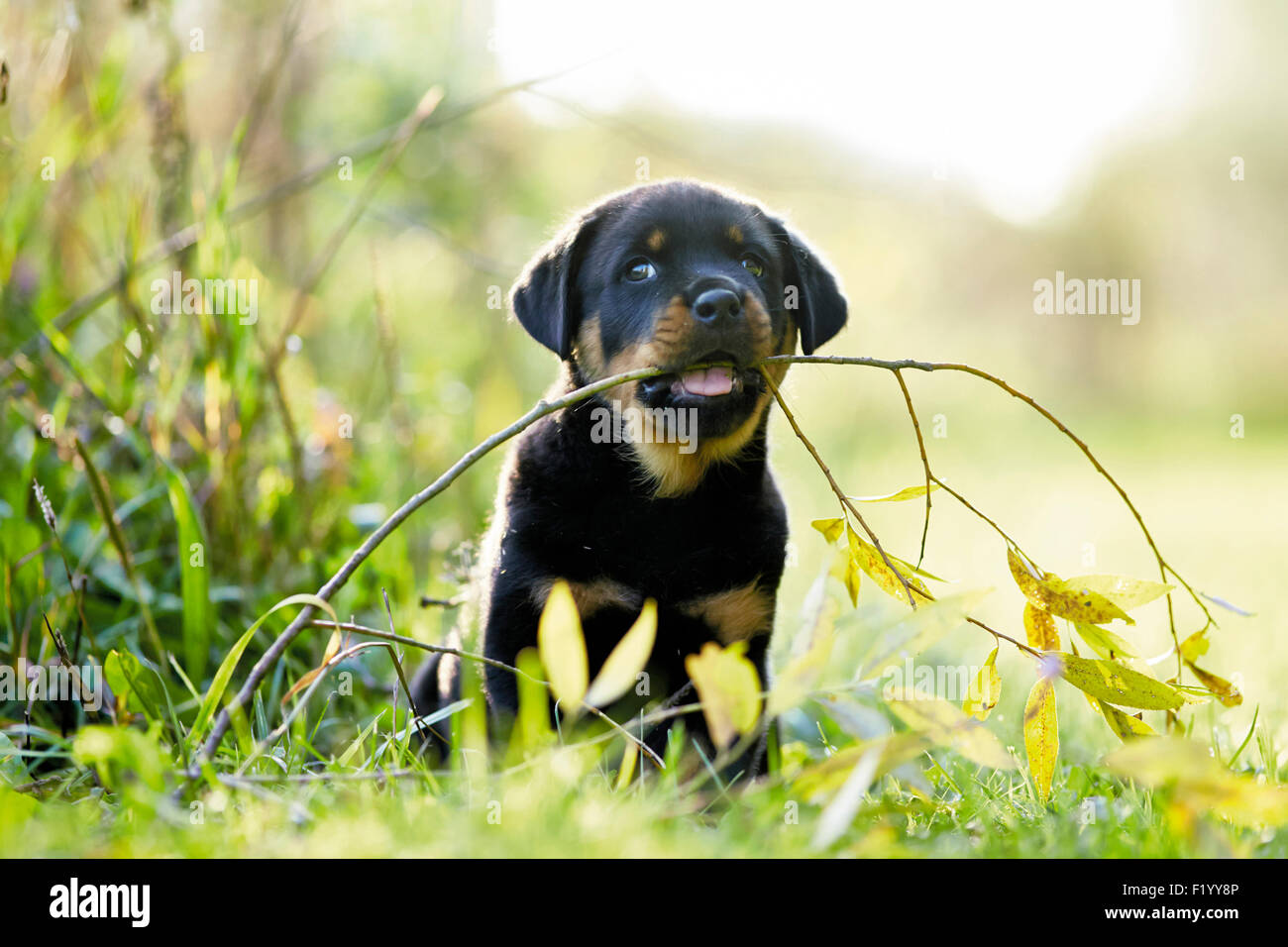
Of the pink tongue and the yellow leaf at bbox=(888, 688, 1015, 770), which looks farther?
the pink tongue

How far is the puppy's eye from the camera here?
287 cm

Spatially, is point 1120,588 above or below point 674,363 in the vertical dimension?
below

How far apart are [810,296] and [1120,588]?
121 centimetres

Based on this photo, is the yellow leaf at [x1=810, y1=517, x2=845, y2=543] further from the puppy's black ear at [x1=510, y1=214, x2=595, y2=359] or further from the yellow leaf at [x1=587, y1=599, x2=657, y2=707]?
the puppy's black ear at [x1=510, y1=214, x2=595, y2=359]

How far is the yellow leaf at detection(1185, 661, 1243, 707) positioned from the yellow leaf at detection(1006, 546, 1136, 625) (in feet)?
1.26

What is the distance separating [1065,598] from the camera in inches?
84.0

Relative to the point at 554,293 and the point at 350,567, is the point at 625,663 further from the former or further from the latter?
the point at 554,293

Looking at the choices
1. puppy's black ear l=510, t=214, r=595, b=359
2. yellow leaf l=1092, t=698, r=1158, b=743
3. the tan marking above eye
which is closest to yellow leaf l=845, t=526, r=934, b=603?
yellow leaf l=1092, t=698, r=1158, b=743

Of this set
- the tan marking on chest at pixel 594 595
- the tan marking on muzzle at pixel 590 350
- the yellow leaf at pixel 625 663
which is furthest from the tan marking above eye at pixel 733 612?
the yellow leaf at pixel 625 663

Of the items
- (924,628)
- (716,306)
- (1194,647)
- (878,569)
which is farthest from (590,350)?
(1194,647)

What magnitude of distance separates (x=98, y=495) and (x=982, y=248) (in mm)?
15615

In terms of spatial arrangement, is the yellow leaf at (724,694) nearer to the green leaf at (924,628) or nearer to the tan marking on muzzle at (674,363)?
the green leaf at (924,628)

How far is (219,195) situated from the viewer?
338cm
